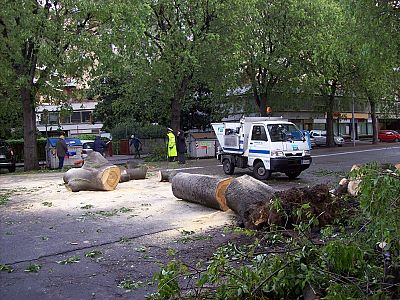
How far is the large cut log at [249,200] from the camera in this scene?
7.73 metres

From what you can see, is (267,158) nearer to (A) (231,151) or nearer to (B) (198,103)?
(A) (231,151)

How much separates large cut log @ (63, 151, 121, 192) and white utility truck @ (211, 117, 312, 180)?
200 inches

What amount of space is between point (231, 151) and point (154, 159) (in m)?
12.0

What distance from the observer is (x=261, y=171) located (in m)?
16.2

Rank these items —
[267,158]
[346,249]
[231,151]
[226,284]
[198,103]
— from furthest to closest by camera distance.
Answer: [198,103] → [231,151] → [267,158] → [226,284] → [346,249]

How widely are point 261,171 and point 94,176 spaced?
586 cm

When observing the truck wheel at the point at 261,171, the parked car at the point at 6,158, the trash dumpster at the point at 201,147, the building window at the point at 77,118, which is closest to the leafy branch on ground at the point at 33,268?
the truck wheel at the point at 261,171

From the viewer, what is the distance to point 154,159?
94.9ft

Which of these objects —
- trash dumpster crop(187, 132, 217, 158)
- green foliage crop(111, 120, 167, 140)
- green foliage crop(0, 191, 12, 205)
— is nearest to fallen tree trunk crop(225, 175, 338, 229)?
green foliage crop(0, 191, 12, 205)

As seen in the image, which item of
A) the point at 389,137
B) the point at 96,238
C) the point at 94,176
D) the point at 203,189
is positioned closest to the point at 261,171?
the point at 94,176

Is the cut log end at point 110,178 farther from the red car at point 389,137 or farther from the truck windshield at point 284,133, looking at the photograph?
the red car at point 389,137

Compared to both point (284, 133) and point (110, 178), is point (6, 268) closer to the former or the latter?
point (110, 178)

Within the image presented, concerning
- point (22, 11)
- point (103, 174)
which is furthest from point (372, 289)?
point (22, 11)

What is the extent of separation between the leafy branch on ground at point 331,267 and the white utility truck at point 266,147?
37.2 feet
